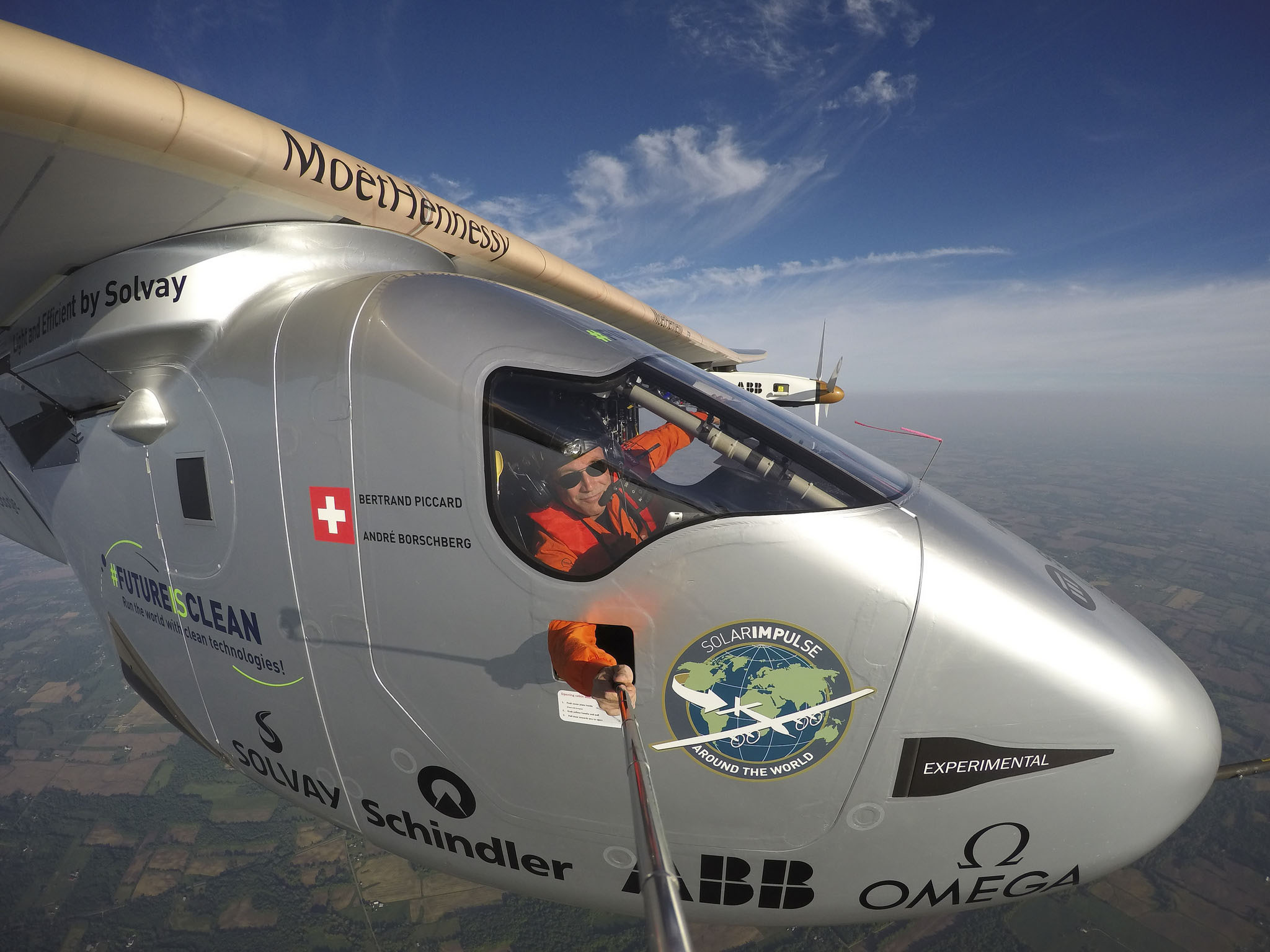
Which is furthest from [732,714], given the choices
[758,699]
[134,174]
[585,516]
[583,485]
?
[134,174]

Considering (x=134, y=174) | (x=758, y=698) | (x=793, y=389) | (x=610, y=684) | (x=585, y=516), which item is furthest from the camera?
(x=793, y=389)

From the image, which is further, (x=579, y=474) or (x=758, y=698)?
(x=579, y=474)

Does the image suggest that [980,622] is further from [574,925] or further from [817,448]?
[574,925]

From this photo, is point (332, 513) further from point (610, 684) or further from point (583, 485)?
point (610, 684)

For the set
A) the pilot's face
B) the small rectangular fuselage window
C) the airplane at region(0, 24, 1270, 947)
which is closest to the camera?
the airplane at region(0, 24, 1270, 947)

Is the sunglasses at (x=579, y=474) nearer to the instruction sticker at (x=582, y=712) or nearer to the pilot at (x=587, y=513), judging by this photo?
the pilot at (x=587, y=513)

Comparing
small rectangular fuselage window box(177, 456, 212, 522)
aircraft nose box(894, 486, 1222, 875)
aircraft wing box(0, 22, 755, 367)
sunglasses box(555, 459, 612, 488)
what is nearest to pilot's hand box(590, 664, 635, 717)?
sunglasses box(555, 459, 612, 488)

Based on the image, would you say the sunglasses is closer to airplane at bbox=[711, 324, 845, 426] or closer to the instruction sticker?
the instruction sticker

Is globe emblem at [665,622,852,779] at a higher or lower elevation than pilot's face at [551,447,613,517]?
lower
